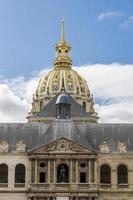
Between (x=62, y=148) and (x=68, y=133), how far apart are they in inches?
128

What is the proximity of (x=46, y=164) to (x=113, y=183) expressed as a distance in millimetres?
10630

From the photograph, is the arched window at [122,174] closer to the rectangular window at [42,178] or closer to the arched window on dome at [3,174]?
the rectangular window at [42,178]

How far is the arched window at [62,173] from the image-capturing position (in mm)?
88062

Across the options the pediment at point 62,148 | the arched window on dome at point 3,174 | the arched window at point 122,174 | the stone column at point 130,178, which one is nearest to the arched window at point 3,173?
the arched window on dome at point 3,174

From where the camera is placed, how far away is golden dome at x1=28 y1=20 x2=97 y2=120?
513 ft

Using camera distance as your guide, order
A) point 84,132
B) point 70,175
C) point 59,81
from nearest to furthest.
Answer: point 70,175, point 84,132, point 59,81

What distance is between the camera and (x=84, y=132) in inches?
3679

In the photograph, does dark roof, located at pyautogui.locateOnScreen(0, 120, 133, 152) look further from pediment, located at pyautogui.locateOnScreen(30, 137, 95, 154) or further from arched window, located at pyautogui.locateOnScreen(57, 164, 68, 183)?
arched window, located at pyautogui.locateOnScreen(57, 164, 68, 183)

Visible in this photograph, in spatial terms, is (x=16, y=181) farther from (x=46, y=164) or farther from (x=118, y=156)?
(x=118, y=156)

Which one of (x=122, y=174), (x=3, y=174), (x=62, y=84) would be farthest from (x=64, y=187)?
(x=62, y=84)

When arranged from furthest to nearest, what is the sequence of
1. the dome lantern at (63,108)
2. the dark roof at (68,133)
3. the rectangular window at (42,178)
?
the dome lantern at (63,108)
the dark roof at (68,133)
the rectangular window at (42,178)

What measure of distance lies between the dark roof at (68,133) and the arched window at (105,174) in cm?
310

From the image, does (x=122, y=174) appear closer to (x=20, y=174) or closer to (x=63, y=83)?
(x=20, y=174)

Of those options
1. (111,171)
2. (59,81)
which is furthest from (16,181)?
(59,81)
